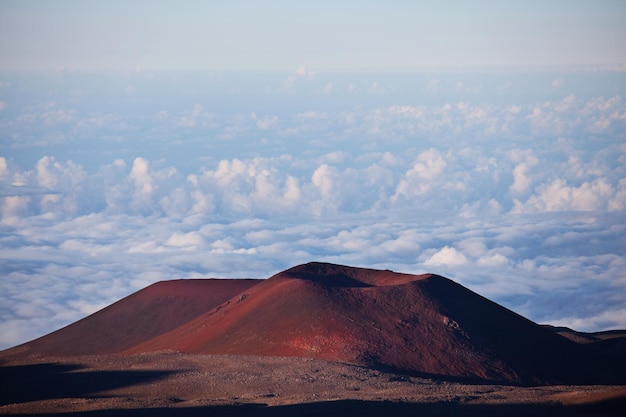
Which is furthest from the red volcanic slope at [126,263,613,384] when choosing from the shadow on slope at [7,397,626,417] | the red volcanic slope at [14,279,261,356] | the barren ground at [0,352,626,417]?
the shadow on slope at [7,397,626,417]

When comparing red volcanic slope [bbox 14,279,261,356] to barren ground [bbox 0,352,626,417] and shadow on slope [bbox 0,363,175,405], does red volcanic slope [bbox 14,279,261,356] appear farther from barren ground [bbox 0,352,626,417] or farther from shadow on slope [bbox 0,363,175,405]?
shadow on slope [bbox 0,363,175,405]

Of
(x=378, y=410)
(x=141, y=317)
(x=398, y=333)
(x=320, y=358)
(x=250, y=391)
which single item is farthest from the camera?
(x=141, y=317)

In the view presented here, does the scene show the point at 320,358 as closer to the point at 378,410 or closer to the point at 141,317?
the point at 378,410

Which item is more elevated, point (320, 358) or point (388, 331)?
point (388, 331)

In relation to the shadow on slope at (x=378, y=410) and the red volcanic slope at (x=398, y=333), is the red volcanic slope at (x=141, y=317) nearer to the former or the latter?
the red volcanic slope at (x=398, y=333)

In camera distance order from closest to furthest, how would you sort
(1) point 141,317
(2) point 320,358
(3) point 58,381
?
(3) point 58,381 < (2) point 320,358 < (1) point 141,317

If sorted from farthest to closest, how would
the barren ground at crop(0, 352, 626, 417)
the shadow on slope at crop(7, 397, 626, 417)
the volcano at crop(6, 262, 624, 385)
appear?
the volcano at crop(6, 262, 624, 385) < the barren ground at crop(0, 352, 626, 417) < the shadow on slope at crop(7, 397, 626, 417)

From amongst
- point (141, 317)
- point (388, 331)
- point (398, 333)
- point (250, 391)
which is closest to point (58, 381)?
point (250, 391)

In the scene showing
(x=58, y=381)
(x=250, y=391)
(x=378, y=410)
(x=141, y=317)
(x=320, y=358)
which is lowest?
(x=378, y=410)
